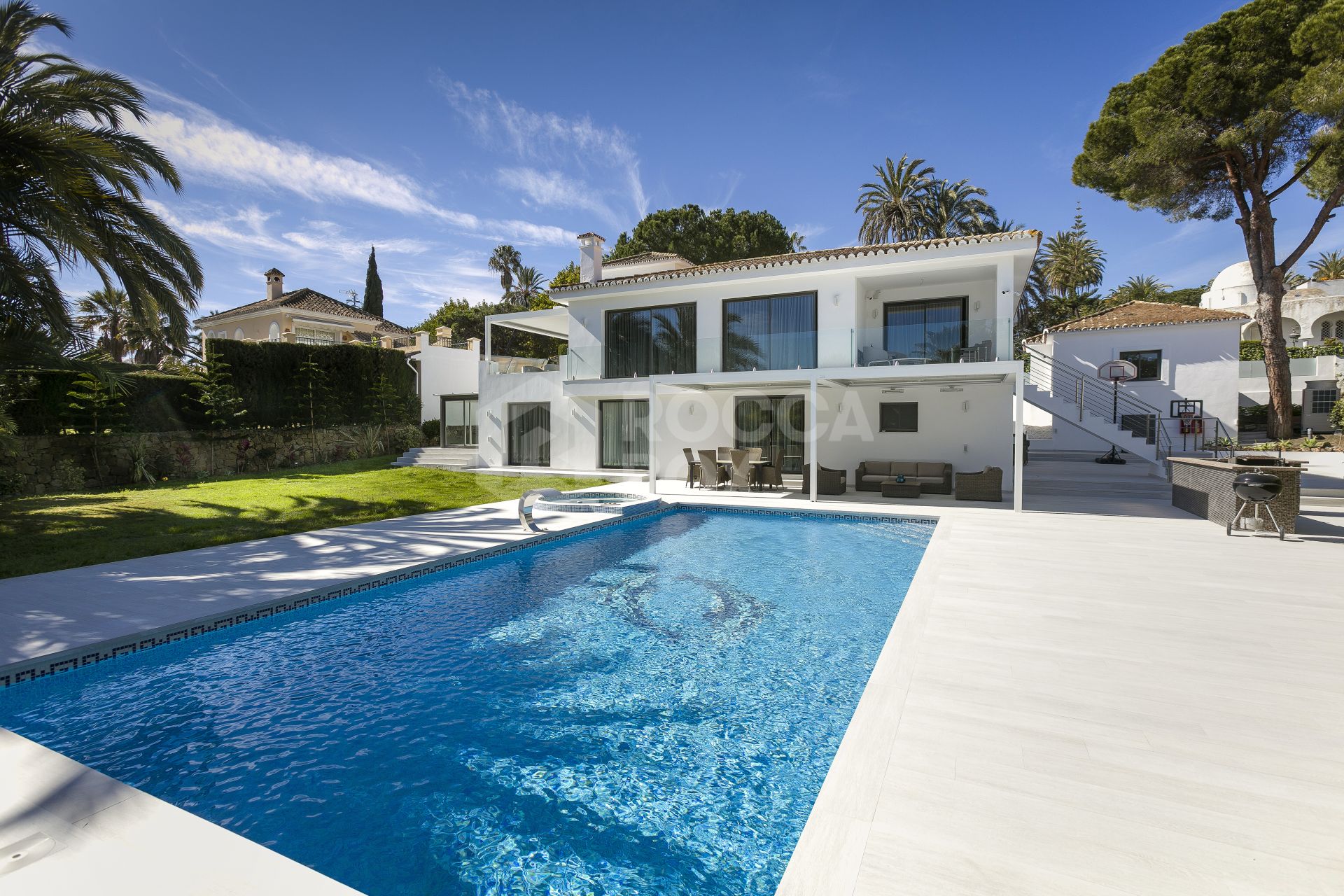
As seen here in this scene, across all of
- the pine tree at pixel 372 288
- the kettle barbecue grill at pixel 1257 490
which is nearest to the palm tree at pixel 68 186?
the kettle barbecue grill at pixel 1257 490

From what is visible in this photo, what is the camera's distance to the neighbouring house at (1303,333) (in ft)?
82.2

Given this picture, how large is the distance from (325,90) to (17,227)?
8.55 metres

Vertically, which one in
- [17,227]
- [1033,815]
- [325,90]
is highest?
[325,90]

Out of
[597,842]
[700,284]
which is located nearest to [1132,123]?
[700,284]

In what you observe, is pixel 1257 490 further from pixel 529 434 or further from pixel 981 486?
pixel 529 434

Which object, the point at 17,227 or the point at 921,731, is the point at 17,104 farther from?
the point at 921,731

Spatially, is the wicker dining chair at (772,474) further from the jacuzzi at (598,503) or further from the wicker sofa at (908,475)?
the jacuzzi at (598,503)

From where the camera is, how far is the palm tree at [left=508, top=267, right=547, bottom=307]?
4819 cm

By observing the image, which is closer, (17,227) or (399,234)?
(17,227)

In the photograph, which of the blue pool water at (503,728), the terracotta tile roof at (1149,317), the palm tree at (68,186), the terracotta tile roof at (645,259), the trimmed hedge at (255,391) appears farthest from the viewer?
the terracotta tile roof at (645,259)

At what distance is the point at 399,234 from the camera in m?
28.2

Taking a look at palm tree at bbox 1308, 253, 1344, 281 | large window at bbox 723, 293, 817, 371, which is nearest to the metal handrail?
large window at bbox 723, 293, 817, 371

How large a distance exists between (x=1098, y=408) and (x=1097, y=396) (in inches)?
50.6

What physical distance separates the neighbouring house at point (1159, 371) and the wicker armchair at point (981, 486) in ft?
27.8
